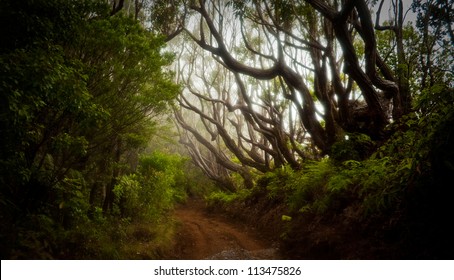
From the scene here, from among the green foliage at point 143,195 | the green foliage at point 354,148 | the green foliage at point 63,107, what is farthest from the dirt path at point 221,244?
the green foliage at point 354,148

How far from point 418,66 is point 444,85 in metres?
4.80

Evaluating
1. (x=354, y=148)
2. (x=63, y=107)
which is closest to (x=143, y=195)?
(x=63, y=107)

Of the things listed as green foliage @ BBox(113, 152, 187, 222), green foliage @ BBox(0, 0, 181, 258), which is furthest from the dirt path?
green foliage @ BBox(0, 0, 181, 258)

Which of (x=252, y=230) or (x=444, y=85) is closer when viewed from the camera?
(x=444, y=85)

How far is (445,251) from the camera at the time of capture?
118 inches

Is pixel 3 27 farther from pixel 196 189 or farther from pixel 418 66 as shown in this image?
pixel 196 189

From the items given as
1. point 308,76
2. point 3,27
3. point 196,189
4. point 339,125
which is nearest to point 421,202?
point 339,125

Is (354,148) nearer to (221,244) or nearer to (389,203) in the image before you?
(389,203)

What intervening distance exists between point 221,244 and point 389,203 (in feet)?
16.5

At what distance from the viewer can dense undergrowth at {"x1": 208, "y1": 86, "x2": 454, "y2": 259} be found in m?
3.14

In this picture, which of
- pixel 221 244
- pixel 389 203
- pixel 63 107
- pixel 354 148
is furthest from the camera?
pixel 221 244

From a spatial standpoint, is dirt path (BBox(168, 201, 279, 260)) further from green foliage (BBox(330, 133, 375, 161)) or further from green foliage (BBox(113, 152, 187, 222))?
green foliage (BBox(330, 133, 375, 161))

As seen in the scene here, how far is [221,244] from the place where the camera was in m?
7.54

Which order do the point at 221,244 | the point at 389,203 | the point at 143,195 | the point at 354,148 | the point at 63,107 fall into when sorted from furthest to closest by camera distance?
the point at 143,195 < the point at 221,244 < the point at 354,148 < the point at 63,107 < the point at 389,203
